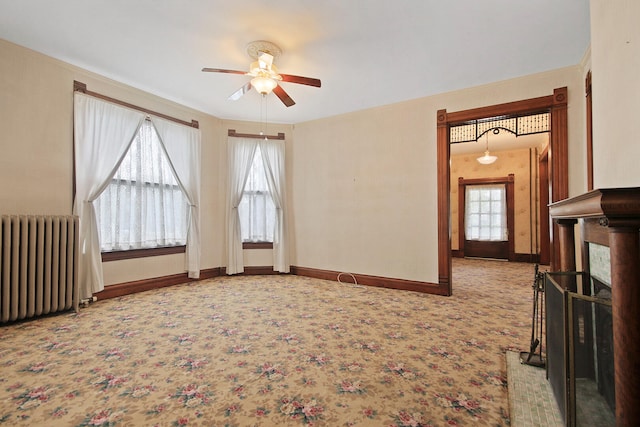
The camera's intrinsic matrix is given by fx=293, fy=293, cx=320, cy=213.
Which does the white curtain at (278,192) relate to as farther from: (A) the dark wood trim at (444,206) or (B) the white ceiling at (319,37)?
(A) the dark wood trim at (444,206)

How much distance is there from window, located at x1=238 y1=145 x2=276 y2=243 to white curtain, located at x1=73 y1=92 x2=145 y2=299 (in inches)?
78.9

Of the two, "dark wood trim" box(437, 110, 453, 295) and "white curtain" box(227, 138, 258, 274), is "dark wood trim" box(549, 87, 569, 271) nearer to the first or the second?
"dark wood trim" box(437, 110, 453, 295)

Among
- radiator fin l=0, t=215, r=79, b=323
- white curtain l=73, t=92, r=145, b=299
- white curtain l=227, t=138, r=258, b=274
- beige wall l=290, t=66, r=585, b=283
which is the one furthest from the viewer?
white curtain l=227, t=138, r=258, b=274

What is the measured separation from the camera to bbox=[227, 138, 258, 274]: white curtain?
16.5 ft

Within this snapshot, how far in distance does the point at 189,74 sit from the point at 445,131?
11.0 ft

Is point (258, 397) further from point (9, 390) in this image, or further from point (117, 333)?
point (117, 333)

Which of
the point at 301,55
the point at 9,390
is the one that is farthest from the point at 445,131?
the point at 9,390

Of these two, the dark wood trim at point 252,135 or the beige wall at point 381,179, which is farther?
the dark wood trim at point 252,135

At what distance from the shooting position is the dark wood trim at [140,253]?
12.0ft

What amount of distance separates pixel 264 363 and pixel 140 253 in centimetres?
286

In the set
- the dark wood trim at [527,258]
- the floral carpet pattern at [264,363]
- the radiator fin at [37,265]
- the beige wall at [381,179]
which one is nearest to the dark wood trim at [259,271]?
the beige wall at [381,179]

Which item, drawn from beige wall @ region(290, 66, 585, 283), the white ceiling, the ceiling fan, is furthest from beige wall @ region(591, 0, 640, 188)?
the ceiling fan

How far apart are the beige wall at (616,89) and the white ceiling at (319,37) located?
0.95 meters

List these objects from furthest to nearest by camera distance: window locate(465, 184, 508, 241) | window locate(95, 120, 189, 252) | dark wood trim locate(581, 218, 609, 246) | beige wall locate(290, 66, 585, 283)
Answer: window locate(465, 184, 508, 241) < window locate(95, 120, 189, 252) < beige wall locate(290, 66, 585, 283) < dark wood trim locate(581, 218, 609, 246)
